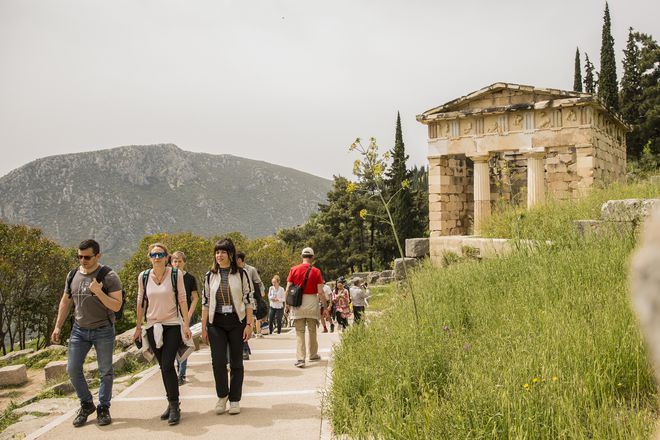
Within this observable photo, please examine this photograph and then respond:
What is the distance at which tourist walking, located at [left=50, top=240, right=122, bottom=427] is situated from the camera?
5816 millimetres

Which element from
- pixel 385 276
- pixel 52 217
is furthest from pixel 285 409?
pixel 52 217

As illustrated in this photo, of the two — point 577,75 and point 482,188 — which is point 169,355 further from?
point 577,75

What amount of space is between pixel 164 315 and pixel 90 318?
2.82 feet

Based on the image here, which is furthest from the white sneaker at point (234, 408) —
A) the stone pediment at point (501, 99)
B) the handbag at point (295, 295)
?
the stone pediment at point (501, 99)

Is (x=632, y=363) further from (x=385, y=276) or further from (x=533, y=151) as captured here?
(x=385, y=276)

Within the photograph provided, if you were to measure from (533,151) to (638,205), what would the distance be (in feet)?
35.2

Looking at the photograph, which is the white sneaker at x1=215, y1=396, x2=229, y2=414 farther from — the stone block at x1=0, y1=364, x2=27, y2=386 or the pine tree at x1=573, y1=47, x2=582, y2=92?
the pine tree at x1=573, y1=47, x2=582, y2=92

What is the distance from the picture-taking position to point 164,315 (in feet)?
Result: 19.2

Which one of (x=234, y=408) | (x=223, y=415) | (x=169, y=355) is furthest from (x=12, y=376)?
(x=234, y=408)

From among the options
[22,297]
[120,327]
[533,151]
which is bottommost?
[120,327]

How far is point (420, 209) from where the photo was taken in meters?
48.0

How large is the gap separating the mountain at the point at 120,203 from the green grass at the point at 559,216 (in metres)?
139

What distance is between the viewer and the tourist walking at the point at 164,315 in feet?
18.7

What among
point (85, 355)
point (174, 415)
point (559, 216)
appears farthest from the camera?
point (559, 216)
